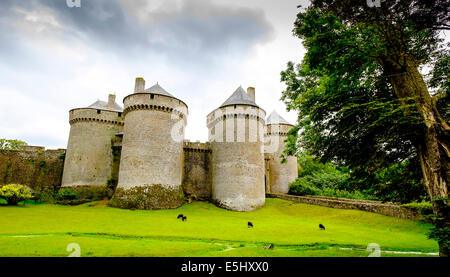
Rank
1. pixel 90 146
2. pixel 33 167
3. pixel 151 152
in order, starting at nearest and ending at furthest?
pixel 151 152 < pixel 90 146 < pixel 33 167

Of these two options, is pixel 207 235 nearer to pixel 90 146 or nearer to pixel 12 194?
pixel 12 194

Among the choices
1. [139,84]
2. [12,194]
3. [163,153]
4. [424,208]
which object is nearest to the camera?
[424,208]

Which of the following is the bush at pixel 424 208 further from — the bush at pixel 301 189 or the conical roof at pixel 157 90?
the conical roof at pixel 157 90

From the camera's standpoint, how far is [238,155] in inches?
1031

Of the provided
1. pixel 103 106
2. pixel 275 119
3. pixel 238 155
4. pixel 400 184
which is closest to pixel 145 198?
pixel 238 155

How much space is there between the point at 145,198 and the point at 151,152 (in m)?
4.18

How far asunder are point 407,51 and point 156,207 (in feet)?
66.4

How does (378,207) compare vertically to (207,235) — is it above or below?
above

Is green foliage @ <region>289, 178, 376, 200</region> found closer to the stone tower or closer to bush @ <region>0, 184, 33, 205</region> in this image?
the stone tower

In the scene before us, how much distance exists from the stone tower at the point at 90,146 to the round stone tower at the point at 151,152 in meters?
4.92

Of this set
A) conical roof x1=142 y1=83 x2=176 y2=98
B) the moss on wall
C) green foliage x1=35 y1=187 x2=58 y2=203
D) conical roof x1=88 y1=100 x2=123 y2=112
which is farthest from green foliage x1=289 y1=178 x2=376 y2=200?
green foliage x1=35 y1=187 x2=58 y2=203

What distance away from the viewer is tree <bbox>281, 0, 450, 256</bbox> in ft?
24.3

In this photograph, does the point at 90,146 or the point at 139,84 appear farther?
the point at 90,146
